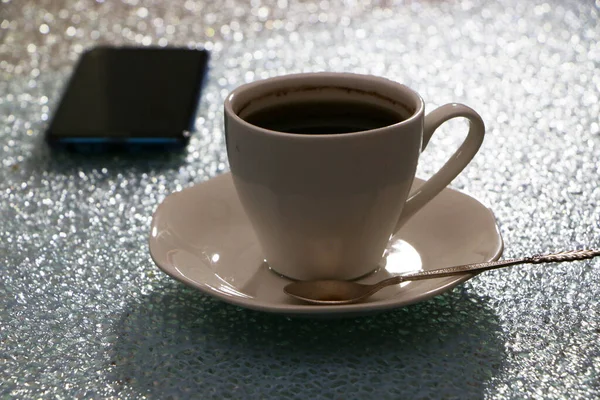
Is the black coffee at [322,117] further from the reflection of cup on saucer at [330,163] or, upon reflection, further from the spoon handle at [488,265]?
the spoon handle at [488,265]

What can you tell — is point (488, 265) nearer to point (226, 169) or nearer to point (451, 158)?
point (451, 158)

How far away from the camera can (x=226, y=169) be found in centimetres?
67

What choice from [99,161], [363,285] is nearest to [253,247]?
[363,285]

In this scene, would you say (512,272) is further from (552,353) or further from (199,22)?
(199,22)

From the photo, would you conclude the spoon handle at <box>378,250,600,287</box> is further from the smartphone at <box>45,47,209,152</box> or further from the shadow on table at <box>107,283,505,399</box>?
the smartphone at <box>45,47,209,152</box>

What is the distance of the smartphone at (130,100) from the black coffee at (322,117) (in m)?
0.21

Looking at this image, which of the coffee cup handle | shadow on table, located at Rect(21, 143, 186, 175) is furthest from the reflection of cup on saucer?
shadow on table, located at Rect(21, 143, 186, 175)

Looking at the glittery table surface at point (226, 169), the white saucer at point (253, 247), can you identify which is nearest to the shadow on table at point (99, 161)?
the glittery table surface at point (226, 169)

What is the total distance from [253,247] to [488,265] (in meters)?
0.16

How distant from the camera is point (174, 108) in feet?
2.39

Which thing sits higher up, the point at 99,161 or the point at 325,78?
the point at 325,78

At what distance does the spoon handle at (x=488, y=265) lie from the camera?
43 centimetres

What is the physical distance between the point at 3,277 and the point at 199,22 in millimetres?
571

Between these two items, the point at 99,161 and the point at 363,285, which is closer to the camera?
the point at 363,285
